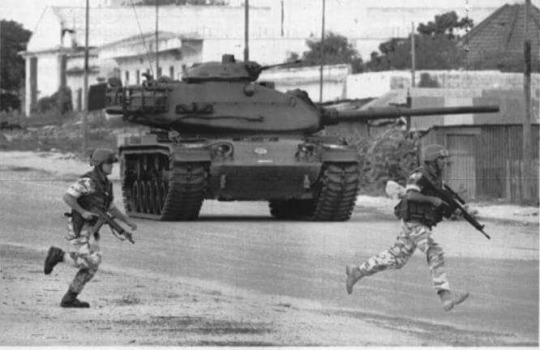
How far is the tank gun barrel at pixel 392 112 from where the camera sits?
28.3 meters

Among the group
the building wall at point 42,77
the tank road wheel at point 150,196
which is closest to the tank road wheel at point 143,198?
the tank road wheel at point 150,196

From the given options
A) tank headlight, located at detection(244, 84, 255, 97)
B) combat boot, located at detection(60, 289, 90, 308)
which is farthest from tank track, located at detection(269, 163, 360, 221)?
combat boot, located at detection(60, 289, 90, 308)

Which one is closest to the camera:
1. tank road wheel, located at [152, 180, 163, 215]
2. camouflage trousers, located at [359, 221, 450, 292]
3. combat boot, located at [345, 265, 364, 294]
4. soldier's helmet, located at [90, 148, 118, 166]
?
camouflage trousers, located at [359, 221, 450, 292]

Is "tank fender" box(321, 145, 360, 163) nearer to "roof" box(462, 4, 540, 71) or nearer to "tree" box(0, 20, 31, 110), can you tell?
"roof" box(462, 4, 540, 71)

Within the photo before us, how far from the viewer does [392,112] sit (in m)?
29.5

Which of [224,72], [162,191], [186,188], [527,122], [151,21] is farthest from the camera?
[151,21]

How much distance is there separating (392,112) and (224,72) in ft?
11.2

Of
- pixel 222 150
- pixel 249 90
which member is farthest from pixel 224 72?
pixel 222 150

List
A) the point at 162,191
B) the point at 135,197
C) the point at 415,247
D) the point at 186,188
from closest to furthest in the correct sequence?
the point at 415,247 → the point at 186,188 → the point at 162,191 → the point at 135,197

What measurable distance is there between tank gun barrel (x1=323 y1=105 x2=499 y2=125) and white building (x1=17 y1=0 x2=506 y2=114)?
107ft

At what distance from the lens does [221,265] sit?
18625 millimetres

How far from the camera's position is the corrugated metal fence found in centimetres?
3297

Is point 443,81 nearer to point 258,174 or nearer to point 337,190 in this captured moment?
point 337,190

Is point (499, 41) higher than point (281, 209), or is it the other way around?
point (499, 41)
